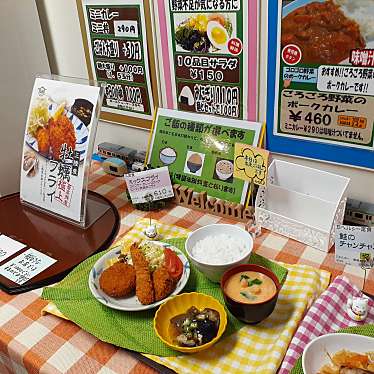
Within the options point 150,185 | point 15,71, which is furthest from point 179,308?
point 15,71

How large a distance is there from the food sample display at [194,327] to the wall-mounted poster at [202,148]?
48 cm

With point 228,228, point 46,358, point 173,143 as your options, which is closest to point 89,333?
point 46,358

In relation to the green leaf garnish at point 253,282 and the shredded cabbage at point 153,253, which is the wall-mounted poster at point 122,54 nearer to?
the shredded cabbage at point 153,253

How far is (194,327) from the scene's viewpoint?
2.59 ft

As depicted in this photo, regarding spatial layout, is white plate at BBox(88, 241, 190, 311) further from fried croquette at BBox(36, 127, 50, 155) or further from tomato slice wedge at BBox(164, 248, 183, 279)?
fried croquette at BBox(36, 127, 50, 155)

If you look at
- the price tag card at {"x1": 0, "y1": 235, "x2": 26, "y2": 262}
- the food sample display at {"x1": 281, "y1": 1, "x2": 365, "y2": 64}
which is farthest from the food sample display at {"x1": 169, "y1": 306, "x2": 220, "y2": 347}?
the food sample display at {"x1": 281, "y1": 1, "x2": 365, "y2": 64}

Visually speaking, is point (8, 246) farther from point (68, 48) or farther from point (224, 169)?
point (68, 48)

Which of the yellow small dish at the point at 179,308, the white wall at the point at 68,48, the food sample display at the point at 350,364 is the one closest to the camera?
the food sample display at the point at 350,364

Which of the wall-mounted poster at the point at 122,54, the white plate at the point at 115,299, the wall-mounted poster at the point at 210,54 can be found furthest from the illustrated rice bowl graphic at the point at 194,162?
the white plate at the point at 115,299

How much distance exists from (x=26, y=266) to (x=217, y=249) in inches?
21.0

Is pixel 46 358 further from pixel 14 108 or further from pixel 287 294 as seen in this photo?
pixel 14 108

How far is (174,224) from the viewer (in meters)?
1.23

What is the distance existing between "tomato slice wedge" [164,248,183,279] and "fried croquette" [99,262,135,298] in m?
0.09

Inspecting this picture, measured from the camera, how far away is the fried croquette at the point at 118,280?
0.91 metres
